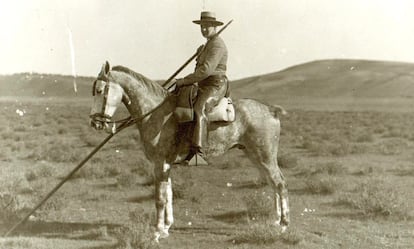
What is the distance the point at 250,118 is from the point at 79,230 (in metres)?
3.60

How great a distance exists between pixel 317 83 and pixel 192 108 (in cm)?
7777

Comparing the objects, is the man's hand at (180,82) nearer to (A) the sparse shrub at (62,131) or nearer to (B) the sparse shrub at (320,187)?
(B) the sparse shrub at (320,187)

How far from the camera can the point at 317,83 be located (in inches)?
3204

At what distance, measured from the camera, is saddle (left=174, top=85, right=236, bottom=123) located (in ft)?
22.4

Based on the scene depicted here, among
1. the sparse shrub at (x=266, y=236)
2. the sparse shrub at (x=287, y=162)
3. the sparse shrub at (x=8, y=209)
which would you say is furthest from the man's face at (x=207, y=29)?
the sparse shrub at (x=287, y=162)

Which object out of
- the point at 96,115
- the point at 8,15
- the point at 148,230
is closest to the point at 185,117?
the point at 96,115

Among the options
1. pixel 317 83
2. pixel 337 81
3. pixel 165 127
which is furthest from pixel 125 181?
pixel 317 83

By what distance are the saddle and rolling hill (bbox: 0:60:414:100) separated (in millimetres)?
46318

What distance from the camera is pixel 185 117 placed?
680 cm

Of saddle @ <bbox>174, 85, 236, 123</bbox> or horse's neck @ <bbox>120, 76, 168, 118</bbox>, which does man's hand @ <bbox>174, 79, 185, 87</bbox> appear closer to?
saddle @ <bbox>174, 85, 236, 123</bbox>

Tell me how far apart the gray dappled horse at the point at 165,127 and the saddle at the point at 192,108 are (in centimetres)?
18

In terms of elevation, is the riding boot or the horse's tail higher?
the horse's tail

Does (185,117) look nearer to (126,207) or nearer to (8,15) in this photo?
(126,207)

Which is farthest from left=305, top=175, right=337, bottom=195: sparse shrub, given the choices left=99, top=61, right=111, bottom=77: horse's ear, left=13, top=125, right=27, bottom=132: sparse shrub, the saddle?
left=13, top=125, right=27, bottom=132: sparse shrub
